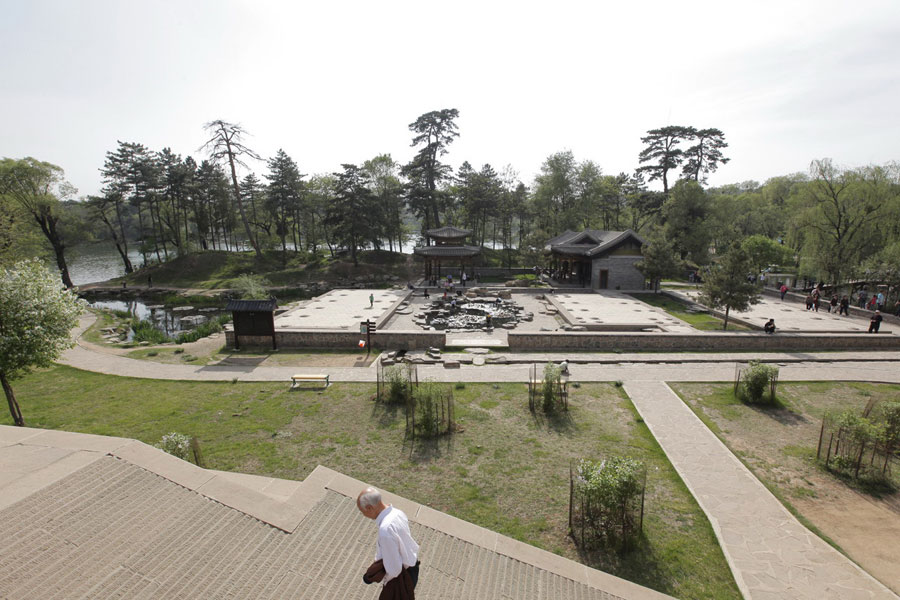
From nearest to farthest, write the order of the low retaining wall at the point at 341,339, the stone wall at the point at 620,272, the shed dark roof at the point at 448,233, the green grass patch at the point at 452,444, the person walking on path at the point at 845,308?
1. the green grass patch at the point at 452,444
2. the low retaining wall at the point at 341,339
3. the person walking on path at the point at 845,308
4. the stone wall at the point at 620,272
5. the shed dark roof at the point at 448,233

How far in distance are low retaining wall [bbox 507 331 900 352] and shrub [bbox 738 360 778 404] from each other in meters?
5.29

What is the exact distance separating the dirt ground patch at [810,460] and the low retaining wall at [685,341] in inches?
162

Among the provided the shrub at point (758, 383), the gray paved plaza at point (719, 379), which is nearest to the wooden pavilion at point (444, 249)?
the gray paved plaza at point (719, 379)

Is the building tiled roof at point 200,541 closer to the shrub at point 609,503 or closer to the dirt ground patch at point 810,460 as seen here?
the shrub at point 609,503

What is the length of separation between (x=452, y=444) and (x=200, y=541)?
5485mm

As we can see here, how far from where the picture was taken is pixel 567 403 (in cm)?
1143

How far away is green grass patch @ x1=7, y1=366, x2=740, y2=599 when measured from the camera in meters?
6.48

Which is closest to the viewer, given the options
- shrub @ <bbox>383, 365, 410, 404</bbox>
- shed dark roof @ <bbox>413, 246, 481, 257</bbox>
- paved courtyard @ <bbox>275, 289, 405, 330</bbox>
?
shrub @ <bbox>383, 365, 410, 404</bbox>

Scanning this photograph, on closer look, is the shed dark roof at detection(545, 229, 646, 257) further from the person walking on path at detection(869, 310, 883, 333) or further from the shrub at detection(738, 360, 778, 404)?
the shrub at detection(738, 360, 778, 404)

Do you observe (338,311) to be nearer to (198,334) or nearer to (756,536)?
(198,334)

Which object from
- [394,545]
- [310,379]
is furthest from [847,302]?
[394,545]

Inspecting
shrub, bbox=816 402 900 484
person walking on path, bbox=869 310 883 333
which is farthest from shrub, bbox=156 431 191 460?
person walking on path, bbox=869 310 883 333

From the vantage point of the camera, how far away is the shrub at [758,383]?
38.3ft

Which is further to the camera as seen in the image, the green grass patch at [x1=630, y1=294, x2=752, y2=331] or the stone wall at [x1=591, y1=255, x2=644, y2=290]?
the stone wall at [x1=591, y1=255, x2=644, y2=290]
